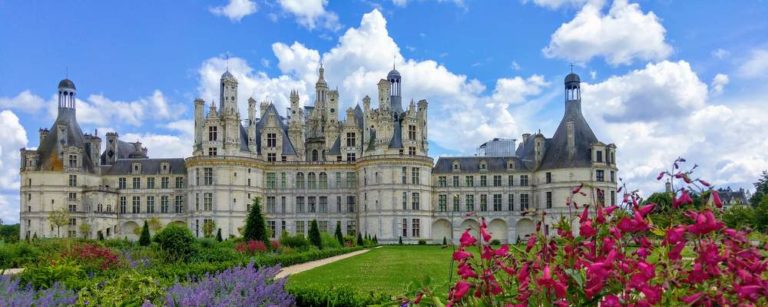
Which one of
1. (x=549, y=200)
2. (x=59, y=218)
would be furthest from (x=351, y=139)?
(x=59, y=218)

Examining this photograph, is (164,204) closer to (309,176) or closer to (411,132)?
(309,176)

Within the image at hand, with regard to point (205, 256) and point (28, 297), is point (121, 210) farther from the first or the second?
point (28, 297)

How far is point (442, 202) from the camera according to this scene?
5775 cm

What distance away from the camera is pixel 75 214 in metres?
55.8

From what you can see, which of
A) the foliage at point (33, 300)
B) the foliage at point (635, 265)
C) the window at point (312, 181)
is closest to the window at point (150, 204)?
the window at point (312, 181)

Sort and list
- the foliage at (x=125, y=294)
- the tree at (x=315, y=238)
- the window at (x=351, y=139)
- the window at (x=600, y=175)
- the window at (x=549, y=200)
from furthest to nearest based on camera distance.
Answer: the window at (x=351, y=139) < the window at (x=549, y=200) < the window at (x=600, y=175) < the tree at (x=315, y=238) < the foliage at (x=125, y=294)

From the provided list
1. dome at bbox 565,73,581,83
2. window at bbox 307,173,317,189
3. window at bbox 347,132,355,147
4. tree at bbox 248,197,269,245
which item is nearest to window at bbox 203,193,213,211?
window at bbox 307,173,317,189

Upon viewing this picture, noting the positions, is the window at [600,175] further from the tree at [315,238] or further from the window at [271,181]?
the window at [271,181]

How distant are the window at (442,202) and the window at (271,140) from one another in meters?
15.4

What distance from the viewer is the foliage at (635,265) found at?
310cm

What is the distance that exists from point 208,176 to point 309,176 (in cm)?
881

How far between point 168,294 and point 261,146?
50179 mm

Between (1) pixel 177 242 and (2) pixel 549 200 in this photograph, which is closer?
(1) pixel 177 242

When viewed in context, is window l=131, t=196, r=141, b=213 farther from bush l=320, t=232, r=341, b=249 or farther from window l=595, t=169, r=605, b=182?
window l=595, t=169, r=605, b=182
